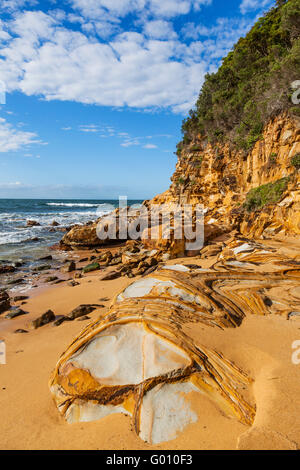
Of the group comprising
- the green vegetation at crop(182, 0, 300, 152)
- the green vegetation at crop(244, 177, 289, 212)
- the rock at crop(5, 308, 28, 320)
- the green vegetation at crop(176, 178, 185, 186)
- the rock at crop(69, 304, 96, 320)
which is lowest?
the rock at crop(5, 308, 28, 320)

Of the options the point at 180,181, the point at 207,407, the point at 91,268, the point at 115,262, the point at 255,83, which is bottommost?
the point at 91,268

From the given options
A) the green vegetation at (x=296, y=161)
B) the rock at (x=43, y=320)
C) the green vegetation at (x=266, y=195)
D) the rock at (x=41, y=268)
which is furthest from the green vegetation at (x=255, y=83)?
the rock at (x=41, y=268)

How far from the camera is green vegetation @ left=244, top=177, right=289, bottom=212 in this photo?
958 cm

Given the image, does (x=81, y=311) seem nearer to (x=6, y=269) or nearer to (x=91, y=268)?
(x=91, y=268)

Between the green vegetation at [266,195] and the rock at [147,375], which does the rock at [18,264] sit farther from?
the green vegetation at [266,195]

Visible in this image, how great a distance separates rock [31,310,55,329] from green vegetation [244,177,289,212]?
8.73 m

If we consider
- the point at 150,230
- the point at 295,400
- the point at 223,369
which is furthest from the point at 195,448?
the point at 150,230

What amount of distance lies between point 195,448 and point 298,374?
1142 mm

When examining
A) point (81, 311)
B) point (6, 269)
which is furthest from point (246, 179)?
point (6, 269)

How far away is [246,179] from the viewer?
14.0 metres

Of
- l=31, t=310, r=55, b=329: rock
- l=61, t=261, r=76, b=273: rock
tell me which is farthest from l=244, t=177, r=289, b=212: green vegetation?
l=31, t=310, r=55, b=329: rock

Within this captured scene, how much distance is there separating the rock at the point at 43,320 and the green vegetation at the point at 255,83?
38.0 ft

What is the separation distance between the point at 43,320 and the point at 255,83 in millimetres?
17066

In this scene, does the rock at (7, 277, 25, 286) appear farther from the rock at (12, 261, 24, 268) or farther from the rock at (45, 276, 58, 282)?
the rock at (12, 261, 24, 268)
